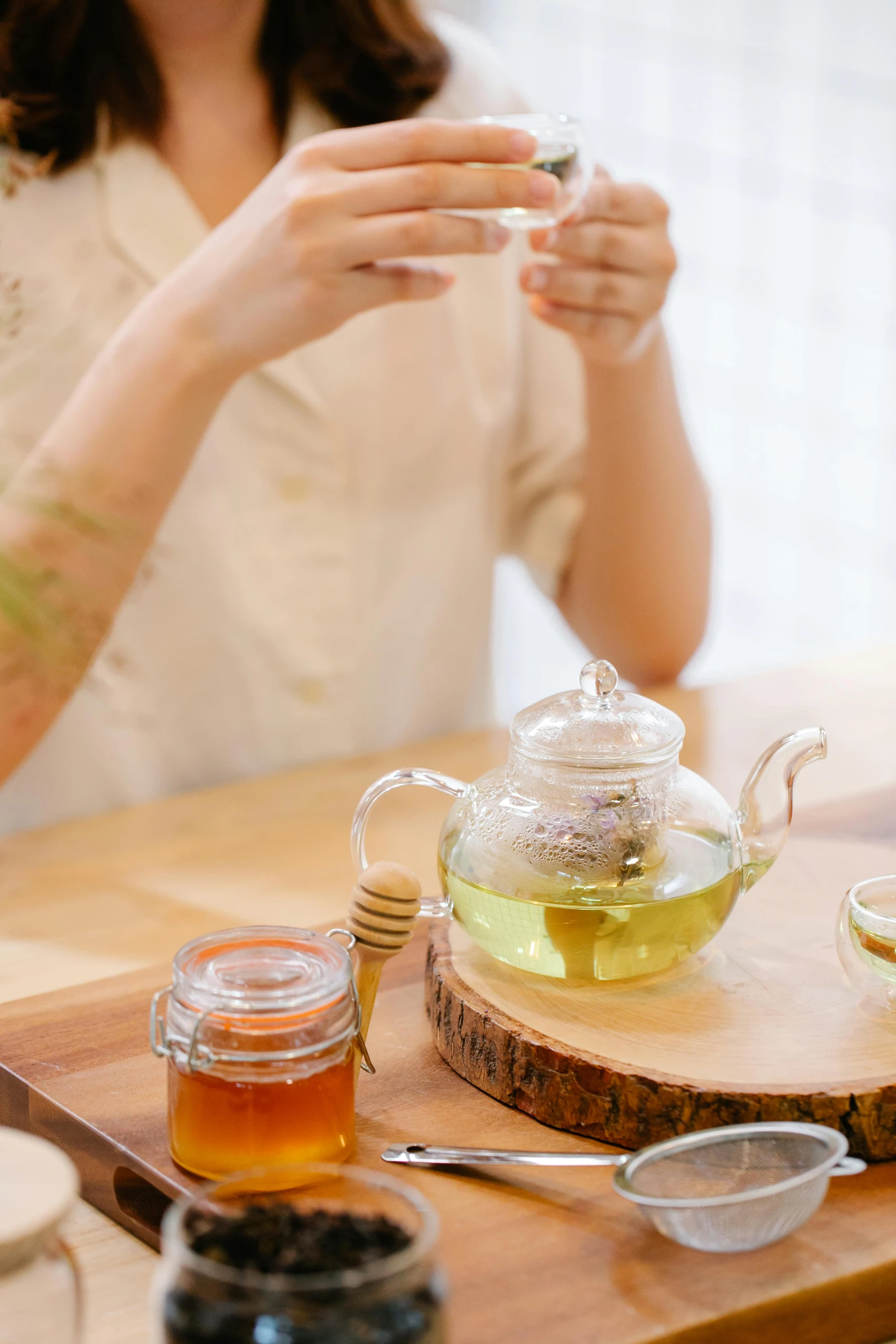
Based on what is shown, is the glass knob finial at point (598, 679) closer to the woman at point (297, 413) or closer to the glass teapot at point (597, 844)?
the glass teapot at point (597, 844)

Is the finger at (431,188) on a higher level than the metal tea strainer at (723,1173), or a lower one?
higher

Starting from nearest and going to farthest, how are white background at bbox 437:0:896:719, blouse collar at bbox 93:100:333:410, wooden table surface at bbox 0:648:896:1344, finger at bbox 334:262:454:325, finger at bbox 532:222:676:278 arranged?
wooden table surface at bbox 0:648:896:1344
finger at bbox 334:262:454:325
finger at bbox 532:222:676:278
blouse collar at bbox 93:100:333:410
white background at bbox 437:0:896:719

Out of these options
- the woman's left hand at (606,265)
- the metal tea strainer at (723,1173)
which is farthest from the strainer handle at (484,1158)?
the woman's left hand at (606,265)

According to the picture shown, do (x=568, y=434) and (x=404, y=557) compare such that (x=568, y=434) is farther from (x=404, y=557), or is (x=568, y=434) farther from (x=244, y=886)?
(x=244, y=886)

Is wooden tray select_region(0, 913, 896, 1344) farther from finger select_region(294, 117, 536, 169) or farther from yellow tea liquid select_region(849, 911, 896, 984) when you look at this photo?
finger select_region(294, 117, 536, 169)

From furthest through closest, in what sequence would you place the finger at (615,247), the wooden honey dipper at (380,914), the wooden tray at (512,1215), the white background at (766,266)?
the white background at (766,266), the finger at (615,247), the wooden honey dipper at (380,914), the wooden tray at (512,1215)

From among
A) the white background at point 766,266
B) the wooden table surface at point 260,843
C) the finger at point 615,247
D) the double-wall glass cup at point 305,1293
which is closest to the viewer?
the double-wall glass cup at point 305,1293

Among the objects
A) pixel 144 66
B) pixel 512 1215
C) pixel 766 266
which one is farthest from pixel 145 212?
pixel 766 266

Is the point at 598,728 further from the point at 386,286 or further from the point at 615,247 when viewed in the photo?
the point at 615,247

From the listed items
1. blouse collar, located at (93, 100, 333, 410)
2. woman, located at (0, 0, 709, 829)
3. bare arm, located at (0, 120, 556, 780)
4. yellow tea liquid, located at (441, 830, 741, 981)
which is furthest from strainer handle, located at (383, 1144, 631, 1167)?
blouse collar, located at (93, 100, 333, 410)

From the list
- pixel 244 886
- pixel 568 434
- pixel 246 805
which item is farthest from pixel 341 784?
pixel 568 434

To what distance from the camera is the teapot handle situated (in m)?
0.73

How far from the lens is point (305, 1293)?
37cm

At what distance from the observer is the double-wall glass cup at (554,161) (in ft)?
3.10
